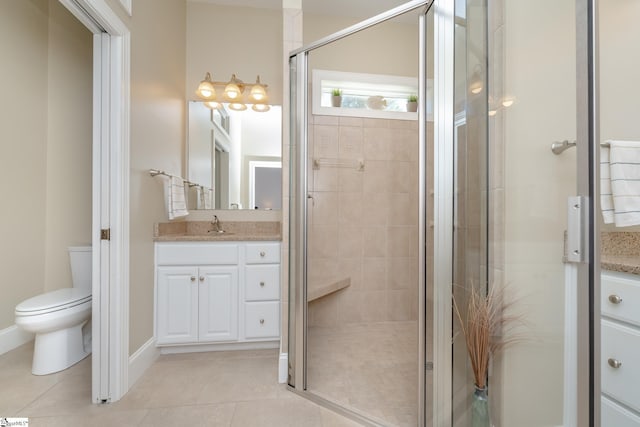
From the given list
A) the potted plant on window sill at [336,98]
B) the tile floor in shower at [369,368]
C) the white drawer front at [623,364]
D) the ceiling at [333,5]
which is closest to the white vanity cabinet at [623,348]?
the white drawer front at [623,364]

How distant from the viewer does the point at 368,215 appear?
102 inches

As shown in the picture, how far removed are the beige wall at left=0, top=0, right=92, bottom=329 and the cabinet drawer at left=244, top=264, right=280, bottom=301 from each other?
1.43 meters

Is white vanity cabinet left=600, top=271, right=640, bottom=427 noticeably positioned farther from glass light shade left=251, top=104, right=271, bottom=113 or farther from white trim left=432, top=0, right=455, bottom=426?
glass light shade left=251, top=104, right=271, bottom=113

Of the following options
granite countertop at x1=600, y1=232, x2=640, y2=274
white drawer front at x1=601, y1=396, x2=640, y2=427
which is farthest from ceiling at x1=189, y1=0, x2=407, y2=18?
white drawer front at x1=601, y1=396, x2=640, y2=427

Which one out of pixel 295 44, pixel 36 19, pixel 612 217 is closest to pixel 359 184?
pixel 295 44

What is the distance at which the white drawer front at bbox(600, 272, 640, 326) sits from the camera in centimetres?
95

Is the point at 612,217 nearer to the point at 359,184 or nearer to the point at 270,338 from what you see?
the point at 359,184

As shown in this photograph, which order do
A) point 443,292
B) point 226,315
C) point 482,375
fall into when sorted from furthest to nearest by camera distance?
point 226,315, point 443,292, point 482,375

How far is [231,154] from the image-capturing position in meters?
2.60

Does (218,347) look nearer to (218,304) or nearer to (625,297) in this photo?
(218,304)

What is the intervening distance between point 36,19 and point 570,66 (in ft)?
11.6

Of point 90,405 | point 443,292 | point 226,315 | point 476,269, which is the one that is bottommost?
point 90,405

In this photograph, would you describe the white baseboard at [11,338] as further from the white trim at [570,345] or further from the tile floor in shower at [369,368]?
the white trim at [570,345]

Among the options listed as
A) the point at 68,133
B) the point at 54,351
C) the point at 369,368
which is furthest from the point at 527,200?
the point at 68,133
